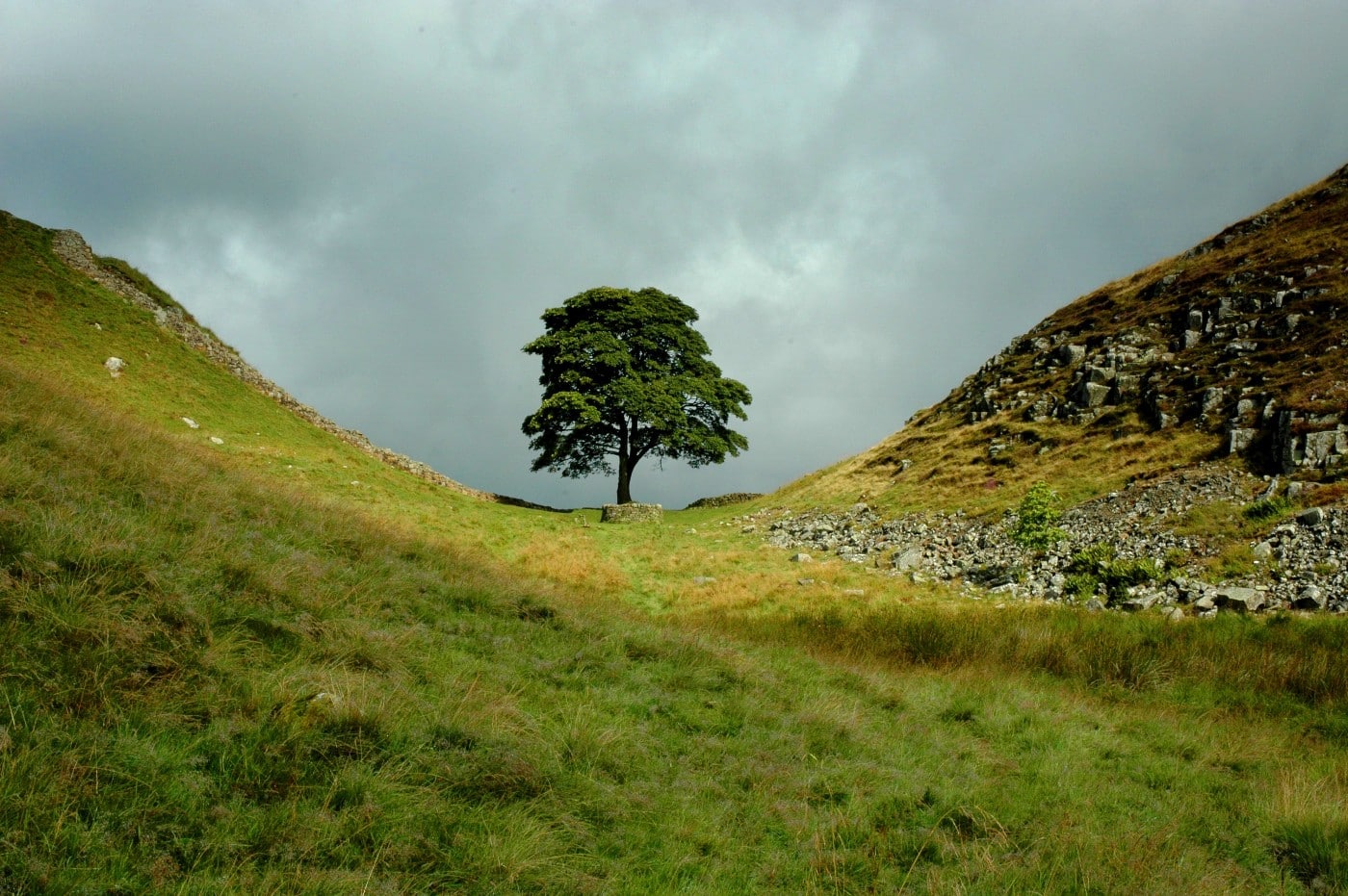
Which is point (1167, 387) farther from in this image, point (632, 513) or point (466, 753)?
point (466, 753)

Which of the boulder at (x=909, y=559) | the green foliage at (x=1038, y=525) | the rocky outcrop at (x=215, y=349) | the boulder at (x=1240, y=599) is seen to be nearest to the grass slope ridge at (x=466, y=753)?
the boulder at (x=1240, y=599)

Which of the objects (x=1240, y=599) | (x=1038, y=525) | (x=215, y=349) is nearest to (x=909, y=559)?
(x=1038, y=525)

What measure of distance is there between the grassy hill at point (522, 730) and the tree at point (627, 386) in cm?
2561

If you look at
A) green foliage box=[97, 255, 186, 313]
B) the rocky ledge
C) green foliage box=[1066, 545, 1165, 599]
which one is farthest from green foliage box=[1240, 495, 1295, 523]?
green foliage box=[97, 255, 186, 313]

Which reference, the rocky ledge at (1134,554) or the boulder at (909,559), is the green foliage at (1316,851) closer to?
the rocky ledge at (1134,554)

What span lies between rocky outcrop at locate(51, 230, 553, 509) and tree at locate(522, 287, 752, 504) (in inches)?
211

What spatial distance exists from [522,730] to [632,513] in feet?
87.5

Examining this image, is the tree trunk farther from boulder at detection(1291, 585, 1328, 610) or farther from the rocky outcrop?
boulder at detection(1291, 585, 1328, 610)

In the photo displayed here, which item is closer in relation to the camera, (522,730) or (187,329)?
(522,730)

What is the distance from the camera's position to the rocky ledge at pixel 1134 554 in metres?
15.0

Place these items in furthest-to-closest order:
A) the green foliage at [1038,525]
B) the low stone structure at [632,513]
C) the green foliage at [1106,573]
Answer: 1. the low stone structure at [632,513]
2. the green foliage at [1038,525]
3. the green foliage at [1106,573]

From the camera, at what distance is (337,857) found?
4.32 m

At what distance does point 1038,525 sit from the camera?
20.2 meters

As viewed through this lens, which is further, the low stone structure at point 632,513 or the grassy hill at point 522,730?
the low stone structure at point 632,513
